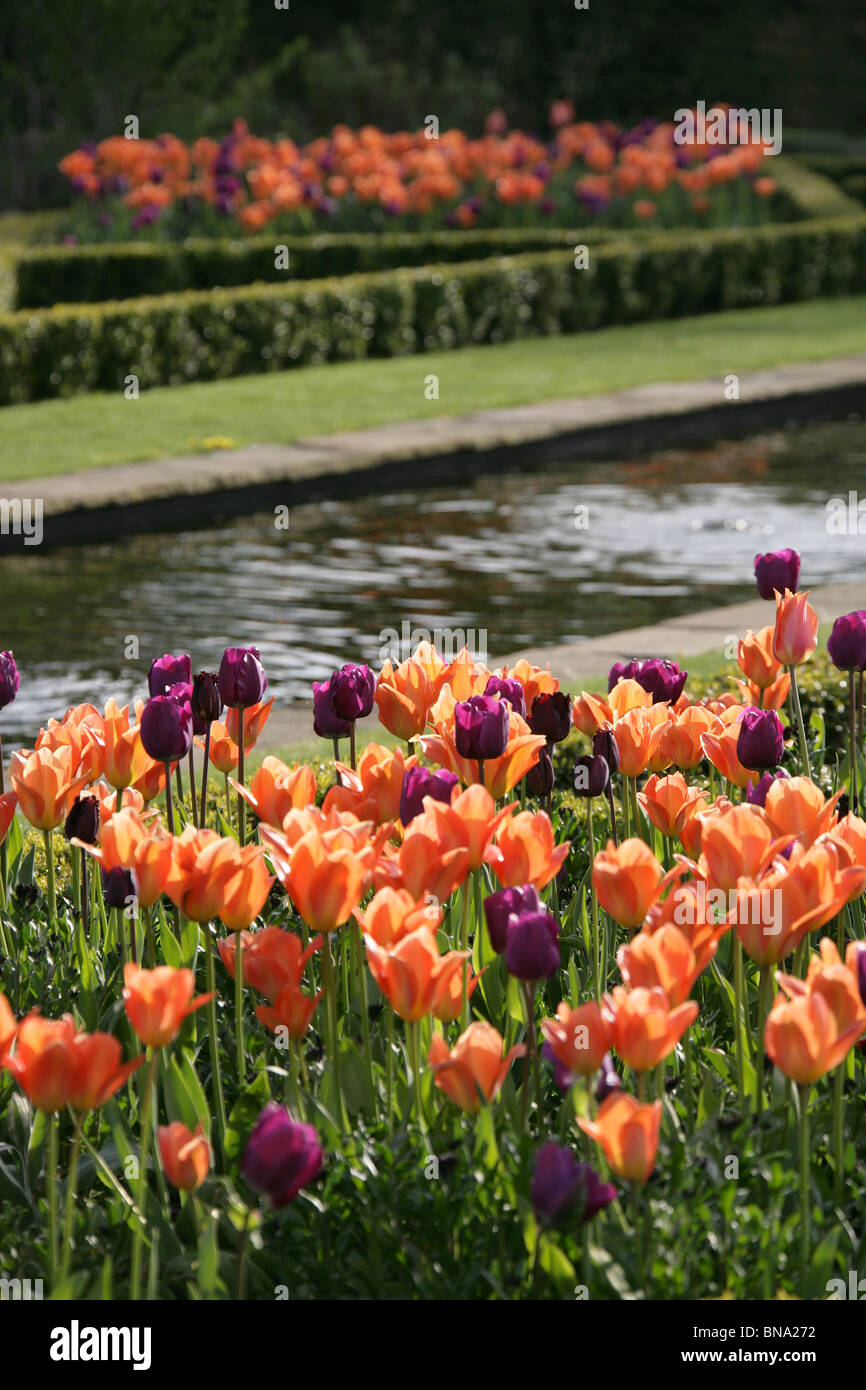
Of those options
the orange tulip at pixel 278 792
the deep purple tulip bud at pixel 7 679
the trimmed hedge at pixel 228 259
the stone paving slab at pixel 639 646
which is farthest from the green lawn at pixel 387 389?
the orange tulip at pixel 278 792

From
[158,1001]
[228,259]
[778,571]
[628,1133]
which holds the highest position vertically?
[228,259]

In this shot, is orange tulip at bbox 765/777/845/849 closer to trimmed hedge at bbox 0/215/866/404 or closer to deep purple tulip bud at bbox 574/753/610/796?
deep purple tulip bud at bbox 574/753/610/796

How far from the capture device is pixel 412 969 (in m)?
2.33

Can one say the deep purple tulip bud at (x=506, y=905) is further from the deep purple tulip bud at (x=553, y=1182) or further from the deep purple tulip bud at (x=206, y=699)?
the deep purple tulip bud at (x=206, y=699)

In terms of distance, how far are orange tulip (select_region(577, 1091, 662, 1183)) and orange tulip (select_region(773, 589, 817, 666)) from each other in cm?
154

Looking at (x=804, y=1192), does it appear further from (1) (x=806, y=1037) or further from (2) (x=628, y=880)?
(2) (x=628, y=880)

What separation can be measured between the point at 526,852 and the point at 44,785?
812 mm

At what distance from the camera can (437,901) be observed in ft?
8.82

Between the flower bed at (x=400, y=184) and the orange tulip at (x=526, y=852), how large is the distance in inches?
606

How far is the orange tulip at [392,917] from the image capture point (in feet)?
7.80

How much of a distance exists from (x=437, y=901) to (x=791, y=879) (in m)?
0.51

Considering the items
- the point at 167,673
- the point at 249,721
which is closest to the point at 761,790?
the point at 249,721
